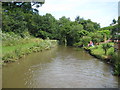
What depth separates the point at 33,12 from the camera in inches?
1282

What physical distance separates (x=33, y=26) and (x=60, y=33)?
9144mm

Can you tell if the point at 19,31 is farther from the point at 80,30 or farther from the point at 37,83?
the point at 37,83

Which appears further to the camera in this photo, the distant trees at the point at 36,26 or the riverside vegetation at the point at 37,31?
the distant trees at the point at 36,26

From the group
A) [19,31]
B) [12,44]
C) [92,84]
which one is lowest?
[92,84]

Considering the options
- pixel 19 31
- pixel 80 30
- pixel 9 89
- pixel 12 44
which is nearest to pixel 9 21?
pixel 19 31

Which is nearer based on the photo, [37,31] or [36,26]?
[36,26]

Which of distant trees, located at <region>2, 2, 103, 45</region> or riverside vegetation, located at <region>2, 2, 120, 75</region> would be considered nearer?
riverside vegetation, located at <region>2, 2, 120, 75</region>

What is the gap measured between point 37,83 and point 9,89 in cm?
150

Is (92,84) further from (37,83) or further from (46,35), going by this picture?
(46,35)

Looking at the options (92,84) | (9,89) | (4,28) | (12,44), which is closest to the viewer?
(9,89)

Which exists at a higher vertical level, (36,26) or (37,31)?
(36,26)

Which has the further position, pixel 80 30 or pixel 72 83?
pixel 80 30

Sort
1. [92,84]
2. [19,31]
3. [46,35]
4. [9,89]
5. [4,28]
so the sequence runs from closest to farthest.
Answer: [9,89] < [92,84] < [4,28] < [19,31] < [46,35]

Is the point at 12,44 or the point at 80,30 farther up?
the point at 80,30
